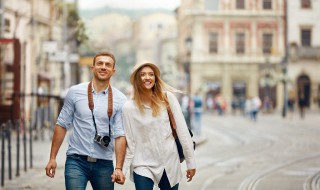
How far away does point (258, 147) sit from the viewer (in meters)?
21.2

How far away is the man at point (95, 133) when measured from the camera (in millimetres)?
6039

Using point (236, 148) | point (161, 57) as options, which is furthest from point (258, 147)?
point (161, 57)

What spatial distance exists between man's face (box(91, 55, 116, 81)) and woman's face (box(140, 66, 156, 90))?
272 millimetres

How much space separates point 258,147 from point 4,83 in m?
8.61

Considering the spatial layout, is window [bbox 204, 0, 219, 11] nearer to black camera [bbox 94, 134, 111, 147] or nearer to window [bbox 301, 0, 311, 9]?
window [bbox 301, 0, 311, 9]

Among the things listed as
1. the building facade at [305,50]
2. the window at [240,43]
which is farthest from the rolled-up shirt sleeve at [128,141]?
the window at [240,43]

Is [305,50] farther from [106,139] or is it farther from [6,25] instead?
[106,139]

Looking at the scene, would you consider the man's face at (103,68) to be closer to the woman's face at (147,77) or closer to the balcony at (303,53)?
the woman's face at (147,77)

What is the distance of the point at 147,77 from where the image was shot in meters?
6.11

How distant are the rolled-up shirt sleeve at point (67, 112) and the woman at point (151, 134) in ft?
1.49

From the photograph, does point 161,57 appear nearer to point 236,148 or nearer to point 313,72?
point 313,72

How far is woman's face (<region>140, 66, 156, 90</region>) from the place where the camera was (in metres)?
6.11

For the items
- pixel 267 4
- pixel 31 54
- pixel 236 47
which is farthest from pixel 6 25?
pixel 267 4

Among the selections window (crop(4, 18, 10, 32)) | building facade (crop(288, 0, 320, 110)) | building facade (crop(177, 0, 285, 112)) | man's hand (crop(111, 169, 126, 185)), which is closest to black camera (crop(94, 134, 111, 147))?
man's hand (crop(111, 169, 126, 185))
